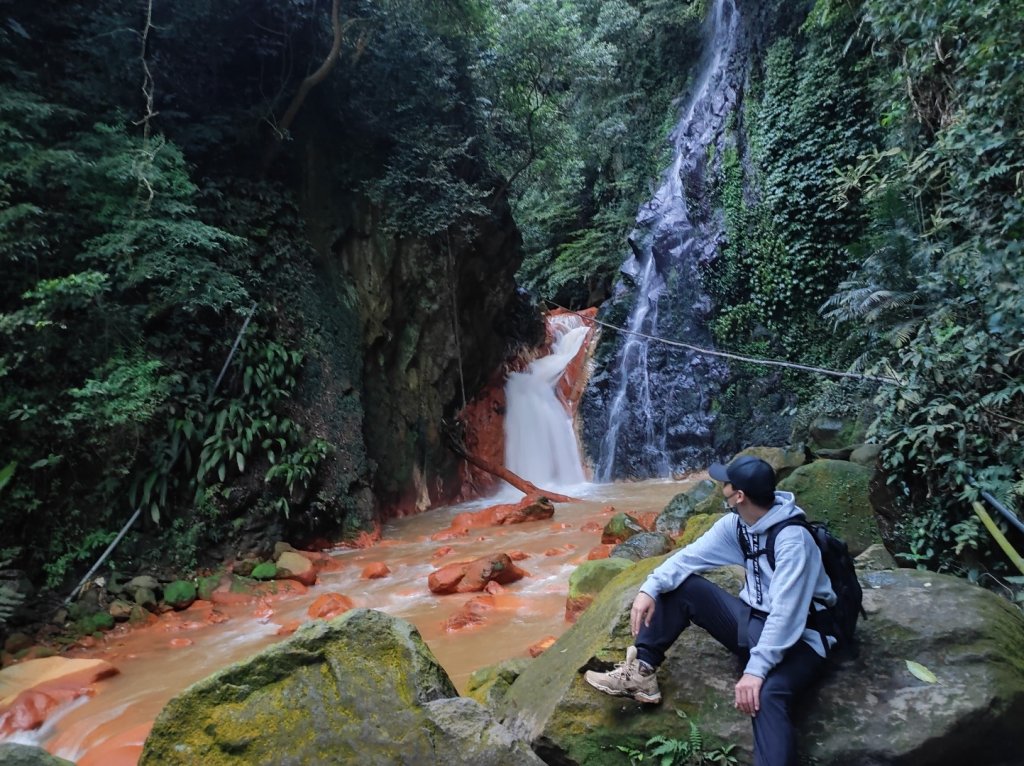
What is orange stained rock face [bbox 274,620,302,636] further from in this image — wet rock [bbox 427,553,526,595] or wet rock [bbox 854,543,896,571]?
wet rock [bbox 854,543,896,571]

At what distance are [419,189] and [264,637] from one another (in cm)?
826

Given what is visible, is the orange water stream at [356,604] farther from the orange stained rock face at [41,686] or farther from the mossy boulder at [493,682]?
the mossy boulder at [493,682]

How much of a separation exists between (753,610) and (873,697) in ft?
2.02

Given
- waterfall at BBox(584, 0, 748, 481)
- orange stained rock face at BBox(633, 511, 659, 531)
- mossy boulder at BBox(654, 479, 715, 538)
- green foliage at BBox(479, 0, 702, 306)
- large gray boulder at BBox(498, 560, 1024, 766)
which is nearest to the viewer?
large gray boulder at BBox(498, 560, 1024, 766)

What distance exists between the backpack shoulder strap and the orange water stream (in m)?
2.69

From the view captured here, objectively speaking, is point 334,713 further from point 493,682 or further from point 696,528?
point 696,528

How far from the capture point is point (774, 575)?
8.77 feet

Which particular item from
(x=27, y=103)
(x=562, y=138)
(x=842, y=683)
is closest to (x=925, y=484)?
(x=842, y=683)

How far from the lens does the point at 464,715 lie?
2.80 m

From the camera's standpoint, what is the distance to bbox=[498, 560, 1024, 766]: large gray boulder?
2650mm

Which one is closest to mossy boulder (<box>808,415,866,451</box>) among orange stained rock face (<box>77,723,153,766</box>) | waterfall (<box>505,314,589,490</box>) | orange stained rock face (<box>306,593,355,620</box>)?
waterfall (<box>505,314,589,490</box>)

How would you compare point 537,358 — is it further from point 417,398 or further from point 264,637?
point 264,637

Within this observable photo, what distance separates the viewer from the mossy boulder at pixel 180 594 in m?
6.95

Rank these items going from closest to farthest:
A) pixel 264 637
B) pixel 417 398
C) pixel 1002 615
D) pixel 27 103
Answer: pixel 1002 615 → pixel 264 637 → pixel 27 103 → pixel 417 398
